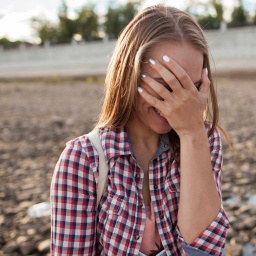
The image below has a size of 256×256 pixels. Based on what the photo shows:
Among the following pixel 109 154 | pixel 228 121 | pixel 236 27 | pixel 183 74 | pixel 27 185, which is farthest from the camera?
pixel 236 27

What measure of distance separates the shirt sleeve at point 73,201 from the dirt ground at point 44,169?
1.25m

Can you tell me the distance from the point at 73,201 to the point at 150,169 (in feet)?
1.06

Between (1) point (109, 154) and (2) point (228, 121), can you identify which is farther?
(2) point (228, 121)

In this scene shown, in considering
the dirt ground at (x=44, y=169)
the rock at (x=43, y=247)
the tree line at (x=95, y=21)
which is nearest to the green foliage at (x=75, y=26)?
the tree line at (x=95, y=21)

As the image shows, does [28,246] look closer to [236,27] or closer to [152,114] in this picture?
[152,114]

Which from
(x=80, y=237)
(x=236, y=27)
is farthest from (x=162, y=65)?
(x=236, y=27)

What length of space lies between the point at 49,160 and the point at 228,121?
4280mm

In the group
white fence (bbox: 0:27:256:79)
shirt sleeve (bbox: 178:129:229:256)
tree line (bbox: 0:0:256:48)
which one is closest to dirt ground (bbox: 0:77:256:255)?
shirt sleeve (bbox: 178:129:229:256)

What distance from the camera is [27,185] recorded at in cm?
440

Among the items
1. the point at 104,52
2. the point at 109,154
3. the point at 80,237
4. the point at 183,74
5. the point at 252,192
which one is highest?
the point at 183,74

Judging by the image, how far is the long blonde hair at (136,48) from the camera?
1522mm

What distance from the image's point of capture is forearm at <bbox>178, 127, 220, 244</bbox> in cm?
153

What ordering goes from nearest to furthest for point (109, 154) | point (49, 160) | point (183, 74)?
point (183, 74) < point (109, 154) < point (49, 160)

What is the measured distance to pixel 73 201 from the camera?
153 cm
